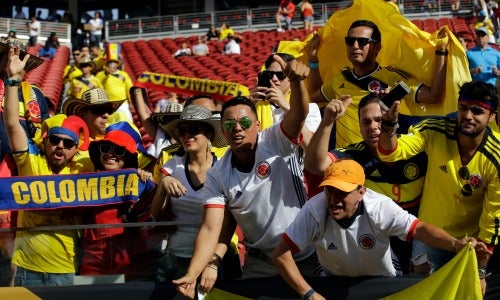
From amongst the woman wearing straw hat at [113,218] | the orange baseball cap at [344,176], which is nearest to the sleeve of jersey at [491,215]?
the orange baseball cap at [344,176]

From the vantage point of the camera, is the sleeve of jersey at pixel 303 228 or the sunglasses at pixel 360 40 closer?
the sleeve of jersey at pixel 303 228

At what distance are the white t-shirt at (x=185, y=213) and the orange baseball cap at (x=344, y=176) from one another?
0.89 metres

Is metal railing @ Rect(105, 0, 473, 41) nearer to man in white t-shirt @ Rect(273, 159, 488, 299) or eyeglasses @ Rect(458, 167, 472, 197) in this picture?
eyeglasses @ Rect(458, 167, 472, 197)

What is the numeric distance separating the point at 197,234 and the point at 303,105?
2.93ft

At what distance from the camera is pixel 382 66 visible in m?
5.82

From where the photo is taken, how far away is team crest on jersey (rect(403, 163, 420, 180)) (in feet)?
14.6

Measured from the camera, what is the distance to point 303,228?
387cm

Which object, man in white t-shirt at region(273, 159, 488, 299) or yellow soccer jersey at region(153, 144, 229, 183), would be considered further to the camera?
yellow soccer jersey at region(153, 144, 229, 183)

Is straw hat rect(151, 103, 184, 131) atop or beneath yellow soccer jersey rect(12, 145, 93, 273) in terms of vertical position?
atop

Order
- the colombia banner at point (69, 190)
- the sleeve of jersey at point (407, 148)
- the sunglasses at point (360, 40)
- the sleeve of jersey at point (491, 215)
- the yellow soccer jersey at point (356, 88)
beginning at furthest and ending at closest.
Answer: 1. the yellow soccer jersey at point (356, 88)
2. the sunglasses at point (360, 40)
3. the colombia banner at point (69, 190)
4. the sleeve of jersey at point (407, 148)
5. the sleeve of jersey at point (491, 215)

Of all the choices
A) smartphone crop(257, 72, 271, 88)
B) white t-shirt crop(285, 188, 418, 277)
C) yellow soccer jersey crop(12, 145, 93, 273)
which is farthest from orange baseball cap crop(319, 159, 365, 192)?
yellow soccer jersey crop(12, 145, 93, 273)

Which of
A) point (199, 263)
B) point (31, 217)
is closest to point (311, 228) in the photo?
point (199, 263)

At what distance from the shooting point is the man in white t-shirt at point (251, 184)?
4090 mm

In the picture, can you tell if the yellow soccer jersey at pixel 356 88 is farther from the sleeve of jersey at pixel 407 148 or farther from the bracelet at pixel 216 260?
the bracelet at pixel 216 260
